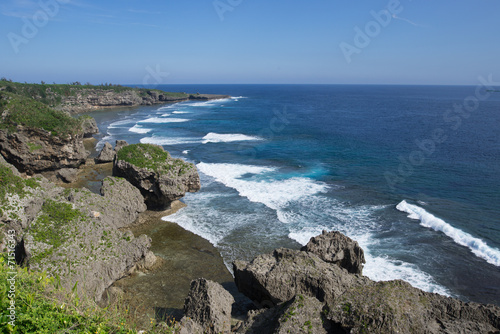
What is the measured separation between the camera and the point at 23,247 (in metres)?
15.5

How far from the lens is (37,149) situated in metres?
32.2

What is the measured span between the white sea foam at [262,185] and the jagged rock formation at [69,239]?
46.1 ft

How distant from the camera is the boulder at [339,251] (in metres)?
17.0

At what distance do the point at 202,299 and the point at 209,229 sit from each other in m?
11.3

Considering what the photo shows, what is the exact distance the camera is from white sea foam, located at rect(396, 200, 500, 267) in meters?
22.4

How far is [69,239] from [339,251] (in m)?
14.0

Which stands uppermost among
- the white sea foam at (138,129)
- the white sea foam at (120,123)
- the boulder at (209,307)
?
the white sea foam at (120,123)

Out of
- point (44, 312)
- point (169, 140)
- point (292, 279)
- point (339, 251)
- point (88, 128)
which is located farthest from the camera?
point (88, 128)

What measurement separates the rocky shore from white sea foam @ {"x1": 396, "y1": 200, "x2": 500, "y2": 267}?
11.3 meters

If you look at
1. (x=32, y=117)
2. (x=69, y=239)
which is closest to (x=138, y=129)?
(x=32, y=117)

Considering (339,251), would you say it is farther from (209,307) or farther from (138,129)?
(138,129)

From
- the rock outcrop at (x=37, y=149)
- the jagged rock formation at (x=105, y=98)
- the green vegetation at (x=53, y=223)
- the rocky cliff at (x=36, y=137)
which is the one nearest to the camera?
the green vegetation at (x=53, y=223)

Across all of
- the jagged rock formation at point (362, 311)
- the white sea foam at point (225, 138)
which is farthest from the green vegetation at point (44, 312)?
the white sea foam at point (225, 138)

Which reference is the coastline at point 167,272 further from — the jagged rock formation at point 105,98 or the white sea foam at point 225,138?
the jagged rock formation at point 105,98
